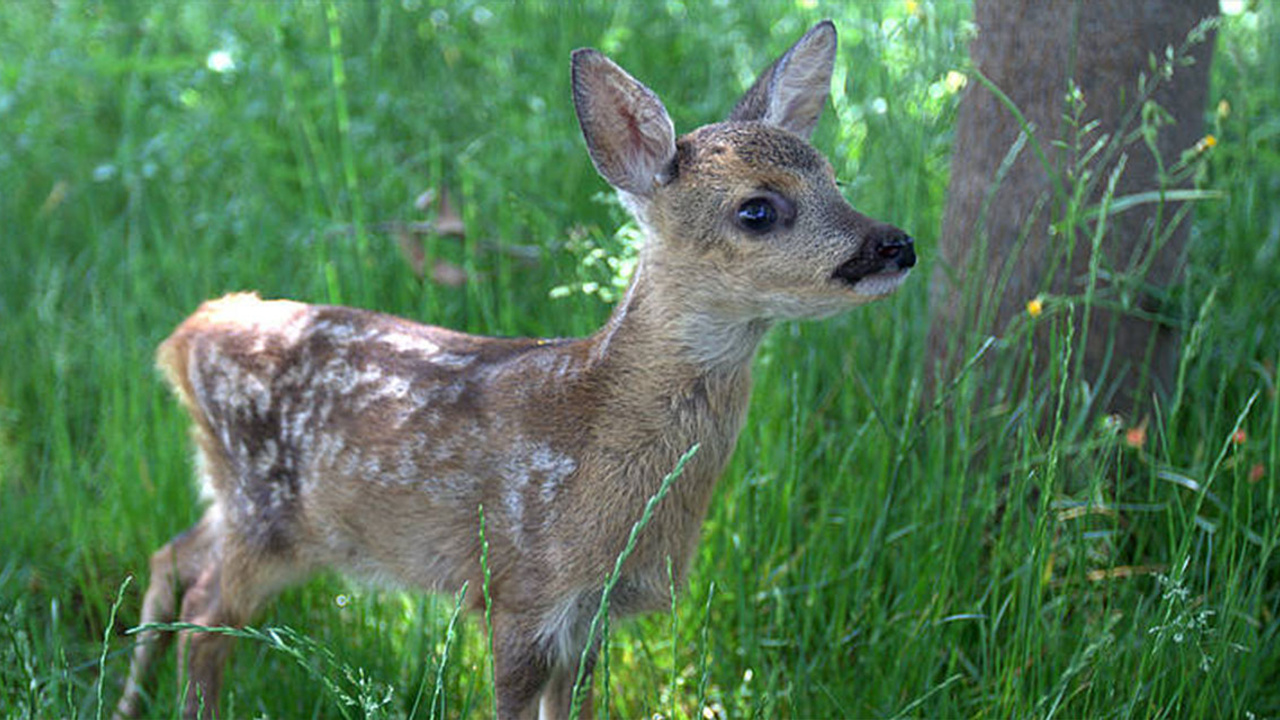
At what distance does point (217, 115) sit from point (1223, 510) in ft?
11.7

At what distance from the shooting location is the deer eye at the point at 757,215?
310cm

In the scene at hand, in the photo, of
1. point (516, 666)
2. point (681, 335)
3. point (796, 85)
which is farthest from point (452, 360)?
point (796, 85)

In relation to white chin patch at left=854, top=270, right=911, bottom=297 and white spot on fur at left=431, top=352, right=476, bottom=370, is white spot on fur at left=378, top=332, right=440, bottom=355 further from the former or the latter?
white chin patch at left=854, top=270, right=911, bottom=297

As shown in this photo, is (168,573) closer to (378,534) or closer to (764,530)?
(378,534)

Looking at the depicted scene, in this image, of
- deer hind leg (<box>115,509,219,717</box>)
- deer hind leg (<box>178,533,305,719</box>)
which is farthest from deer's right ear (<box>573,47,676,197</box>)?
deer hind leg (<box>115,509,219,717</box>)

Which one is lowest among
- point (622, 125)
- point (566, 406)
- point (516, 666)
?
point (516, 666)

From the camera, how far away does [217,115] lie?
212 inches

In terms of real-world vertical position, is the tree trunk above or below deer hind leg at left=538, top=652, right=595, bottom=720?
above

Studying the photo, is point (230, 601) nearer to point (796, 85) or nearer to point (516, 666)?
point (516, 666)

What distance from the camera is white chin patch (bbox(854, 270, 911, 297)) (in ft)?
9.70

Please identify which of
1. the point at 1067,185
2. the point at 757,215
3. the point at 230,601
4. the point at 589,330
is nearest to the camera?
the point at 757,215

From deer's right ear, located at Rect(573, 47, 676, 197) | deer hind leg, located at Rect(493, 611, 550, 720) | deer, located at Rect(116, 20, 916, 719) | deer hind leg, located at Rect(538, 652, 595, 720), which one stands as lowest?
deer hind leg, located at Rect(538, 652, 595, 720)

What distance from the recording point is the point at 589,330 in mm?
4074

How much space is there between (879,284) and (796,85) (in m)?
0.72
